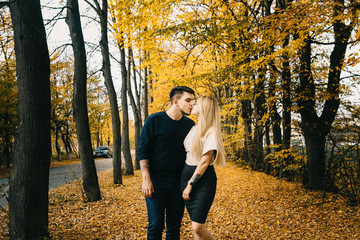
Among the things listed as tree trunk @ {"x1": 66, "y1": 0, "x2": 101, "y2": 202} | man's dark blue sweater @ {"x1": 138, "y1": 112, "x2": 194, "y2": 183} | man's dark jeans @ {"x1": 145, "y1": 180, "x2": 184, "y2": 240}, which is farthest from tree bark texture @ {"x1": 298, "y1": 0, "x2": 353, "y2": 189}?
tree trunk @ {"x1": 66, "y1": 0, "x2": 101, "y2": 202}

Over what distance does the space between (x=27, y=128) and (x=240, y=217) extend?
4.59m

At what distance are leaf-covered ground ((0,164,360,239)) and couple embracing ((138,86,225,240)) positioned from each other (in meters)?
2.07

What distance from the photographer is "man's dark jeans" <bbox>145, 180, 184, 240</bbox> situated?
2.57 meters

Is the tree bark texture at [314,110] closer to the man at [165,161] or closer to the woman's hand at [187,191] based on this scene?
the man at [165,161]

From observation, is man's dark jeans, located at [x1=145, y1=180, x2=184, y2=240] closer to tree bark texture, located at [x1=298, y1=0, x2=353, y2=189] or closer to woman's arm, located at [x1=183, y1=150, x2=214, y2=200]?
woman's arm, located at [x1=183, y1=150, x2=214, y2=200]

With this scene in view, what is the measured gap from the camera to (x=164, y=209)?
2.67m

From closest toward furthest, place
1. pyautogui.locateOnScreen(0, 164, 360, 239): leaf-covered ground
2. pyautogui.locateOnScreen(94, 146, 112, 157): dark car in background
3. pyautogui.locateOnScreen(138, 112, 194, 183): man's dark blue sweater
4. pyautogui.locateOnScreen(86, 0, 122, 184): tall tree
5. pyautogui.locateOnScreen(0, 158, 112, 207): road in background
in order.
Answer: pyautogui.locateOnScreen(138, 112, 194, 183): man's dark blue sweater
pyautogui.locateOnScreen(0, 164, 360, 239): leaf-covered ground
pyautogui.locateOnScreen(0, 158, 112, 207): road in background
pyautogui.locateOnScreen(86, 0, 122, 184): tall tree
pyautogui.locateOnScreen(94, 146, 112, 157): dark car in background

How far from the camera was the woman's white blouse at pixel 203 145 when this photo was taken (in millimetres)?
A: 2376

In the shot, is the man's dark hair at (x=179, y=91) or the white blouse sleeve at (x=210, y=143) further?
the man's dark hair at (x=179, y=91)

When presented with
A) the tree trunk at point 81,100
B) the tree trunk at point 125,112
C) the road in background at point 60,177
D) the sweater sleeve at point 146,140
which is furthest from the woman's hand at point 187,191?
the tree trunk at point 125,112

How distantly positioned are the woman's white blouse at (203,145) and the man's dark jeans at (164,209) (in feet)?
1.30

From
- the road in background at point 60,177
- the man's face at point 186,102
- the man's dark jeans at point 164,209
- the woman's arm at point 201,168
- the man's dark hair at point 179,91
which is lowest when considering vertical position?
the road in background at point 60,177

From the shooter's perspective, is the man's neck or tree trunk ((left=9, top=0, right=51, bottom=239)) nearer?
the man's neck

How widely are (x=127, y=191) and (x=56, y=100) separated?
1351 centimetres
